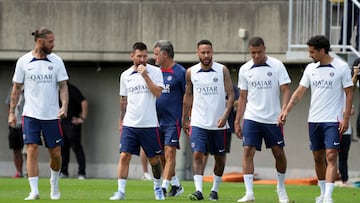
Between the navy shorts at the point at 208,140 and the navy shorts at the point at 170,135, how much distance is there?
0.87 meters

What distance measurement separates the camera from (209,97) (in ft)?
60.0

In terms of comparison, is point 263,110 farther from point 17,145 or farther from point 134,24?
point 17,145

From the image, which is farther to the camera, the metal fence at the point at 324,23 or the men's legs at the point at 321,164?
the metal fence at the point at 324,23

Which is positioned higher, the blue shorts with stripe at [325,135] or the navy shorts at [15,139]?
the blue shorts with stripe at [325,135]

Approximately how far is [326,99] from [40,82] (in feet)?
13.1

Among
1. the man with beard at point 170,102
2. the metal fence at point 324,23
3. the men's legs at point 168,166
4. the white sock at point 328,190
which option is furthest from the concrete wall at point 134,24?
the white sock at point 328,190

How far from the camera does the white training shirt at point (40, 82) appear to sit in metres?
17.3

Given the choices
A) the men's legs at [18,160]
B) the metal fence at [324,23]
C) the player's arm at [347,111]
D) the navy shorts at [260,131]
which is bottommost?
the men's legs at [18,160]

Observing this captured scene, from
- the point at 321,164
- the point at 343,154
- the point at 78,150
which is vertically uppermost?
the point at 321,164

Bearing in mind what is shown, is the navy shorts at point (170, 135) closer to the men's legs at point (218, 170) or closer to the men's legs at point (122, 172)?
the men's legs at point (218, 170)

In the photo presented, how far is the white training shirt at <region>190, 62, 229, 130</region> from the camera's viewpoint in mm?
18219

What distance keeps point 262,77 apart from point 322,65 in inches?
41.6

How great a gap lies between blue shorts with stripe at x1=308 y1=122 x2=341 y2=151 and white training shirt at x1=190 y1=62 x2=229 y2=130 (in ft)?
5.65

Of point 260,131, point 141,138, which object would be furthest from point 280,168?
point 141,138
